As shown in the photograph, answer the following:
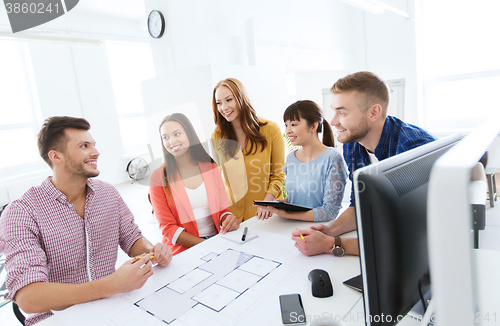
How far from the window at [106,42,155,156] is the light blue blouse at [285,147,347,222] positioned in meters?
3.83

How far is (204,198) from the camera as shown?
1803 mm

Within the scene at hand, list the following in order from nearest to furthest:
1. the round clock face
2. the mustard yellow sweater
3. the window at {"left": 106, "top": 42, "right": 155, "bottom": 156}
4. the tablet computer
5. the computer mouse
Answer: the computer mouse → the tablet computer → the mustard yellow sweater → the round clock face → the window at {"left": 106, "top": 42, "right": 155, "bottom": 156}

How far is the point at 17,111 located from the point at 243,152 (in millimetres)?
4452

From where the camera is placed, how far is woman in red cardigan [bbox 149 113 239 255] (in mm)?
1665

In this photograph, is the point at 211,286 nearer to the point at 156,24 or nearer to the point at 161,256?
the point at 161,256

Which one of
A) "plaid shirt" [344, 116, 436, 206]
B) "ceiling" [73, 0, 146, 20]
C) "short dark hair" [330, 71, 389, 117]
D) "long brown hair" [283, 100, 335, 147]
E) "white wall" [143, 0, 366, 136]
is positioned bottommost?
"plaid shirt" [344, 116, 436, 206]

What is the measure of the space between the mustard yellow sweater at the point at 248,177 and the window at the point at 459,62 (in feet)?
12.6

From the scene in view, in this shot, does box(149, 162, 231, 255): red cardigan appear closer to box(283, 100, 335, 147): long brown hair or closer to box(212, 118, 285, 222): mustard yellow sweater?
box(212, 118, 285, 222): mustard yellow sweater

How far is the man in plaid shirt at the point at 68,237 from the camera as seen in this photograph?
0.98 metres

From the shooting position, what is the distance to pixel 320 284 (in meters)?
0.94

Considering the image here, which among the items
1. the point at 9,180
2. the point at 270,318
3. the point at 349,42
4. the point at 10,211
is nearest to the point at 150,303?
the point at 270,318

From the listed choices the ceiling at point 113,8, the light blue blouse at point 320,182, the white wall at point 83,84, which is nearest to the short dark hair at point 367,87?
the light blue blouse at point 320,182

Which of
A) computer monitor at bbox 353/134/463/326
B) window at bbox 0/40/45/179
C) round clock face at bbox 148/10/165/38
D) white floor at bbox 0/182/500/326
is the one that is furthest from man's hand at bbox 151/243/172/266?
window at bbox 0/40/45/179

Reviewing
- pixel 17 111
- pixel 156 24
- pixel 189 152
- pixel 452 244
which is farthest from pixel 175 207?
pixel 17 111
